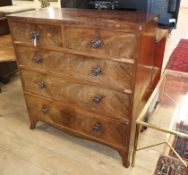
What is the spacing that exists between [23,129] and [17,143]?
17cm

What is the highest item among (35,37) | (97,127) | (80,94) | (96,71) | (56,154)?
(35,37)

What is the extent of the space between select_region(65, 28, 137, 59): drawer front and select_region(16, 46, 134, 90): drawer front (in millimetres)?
54

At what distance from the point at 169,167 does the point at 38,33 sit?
120 cm

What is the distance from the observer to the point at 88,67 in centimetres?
121

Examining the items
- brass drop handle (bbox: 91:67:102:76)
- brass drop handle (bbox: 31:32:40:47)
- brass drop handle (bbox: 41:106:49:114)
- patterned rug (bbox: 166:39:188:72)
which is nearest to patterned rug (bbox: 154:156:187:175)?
brass drop handle (bbox: 91:67:102:76)

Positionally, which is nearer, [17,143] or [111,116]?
[111,116]

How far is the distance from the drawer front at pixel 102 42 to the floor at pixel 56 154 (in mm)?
777

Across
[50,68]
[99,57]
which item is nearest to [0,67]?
[50,68]

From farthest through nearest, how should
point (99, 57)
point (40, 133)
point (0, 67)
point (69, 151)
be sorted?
point (0, 67) → point (40, 133) → point (69, 151) → point (99, 57)

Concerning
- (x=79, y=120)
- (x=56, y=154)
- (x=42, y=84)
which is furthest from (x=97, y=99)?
(x=56, y=154)

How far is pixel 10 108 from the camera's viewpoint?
6.80ft

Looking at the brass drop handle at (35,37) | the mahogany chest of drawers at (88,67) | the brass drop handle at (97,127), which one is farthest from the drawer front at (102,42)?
the brass drop handle at (97,127)

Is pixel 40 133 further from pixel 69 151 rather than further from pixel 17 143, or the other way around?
pixel 69 151

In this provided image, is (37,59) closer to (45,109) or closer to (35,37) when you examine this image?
(35,37)
